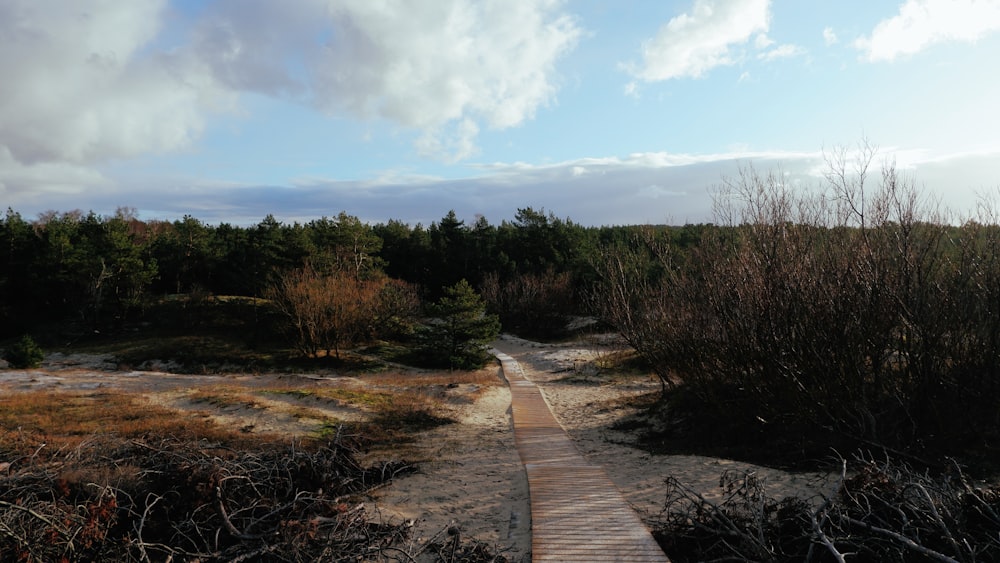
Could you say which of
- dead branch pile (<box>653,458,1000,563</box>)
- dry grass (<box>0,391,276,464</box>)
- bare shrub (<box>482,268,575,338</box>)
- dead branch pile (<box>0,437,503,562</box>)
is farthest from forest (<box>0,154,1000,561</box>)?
bare shrub (<box>482,268,575,338</box>)

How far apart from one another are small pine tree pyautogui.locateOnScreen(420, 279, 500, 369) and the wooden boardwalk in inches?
645

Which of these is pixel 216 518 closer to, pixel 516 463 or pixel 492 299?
pixel 516 463

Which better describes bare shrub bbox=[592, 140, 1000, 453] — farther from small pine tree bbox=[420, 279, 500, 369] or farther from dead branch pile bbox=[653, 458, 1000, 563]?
small pine tree bbox=[420, 279, 500, 369]

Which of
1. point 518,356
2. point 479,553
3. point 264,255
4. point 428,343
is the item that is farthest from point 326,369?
point 479,553

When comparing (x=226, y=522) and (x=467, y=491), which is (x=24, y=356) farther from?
(x=467, y=491)

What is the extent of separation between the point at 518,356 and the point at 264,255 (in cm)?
2082

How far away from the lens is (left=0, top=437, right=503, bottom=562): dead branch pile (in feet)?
18.1

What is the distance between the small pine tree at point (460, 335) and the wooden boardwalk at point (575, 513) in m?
16.4

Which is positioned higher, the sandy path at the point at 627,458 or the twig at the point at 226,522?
the twig at the point at 226,522

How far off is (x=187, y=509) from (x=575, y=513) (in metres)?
4.81

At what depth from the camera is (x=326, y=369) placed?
27.9 metres

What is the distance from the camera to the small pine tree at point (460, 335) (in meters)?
28.0

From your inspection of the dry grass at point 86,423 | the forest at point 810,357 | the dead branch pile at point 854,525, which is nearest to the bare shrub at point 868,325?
the forest at point 810,357

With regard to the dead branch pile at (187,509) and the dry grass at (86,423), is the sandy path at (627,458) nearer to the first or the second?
the dead branch pile at (187,509)
